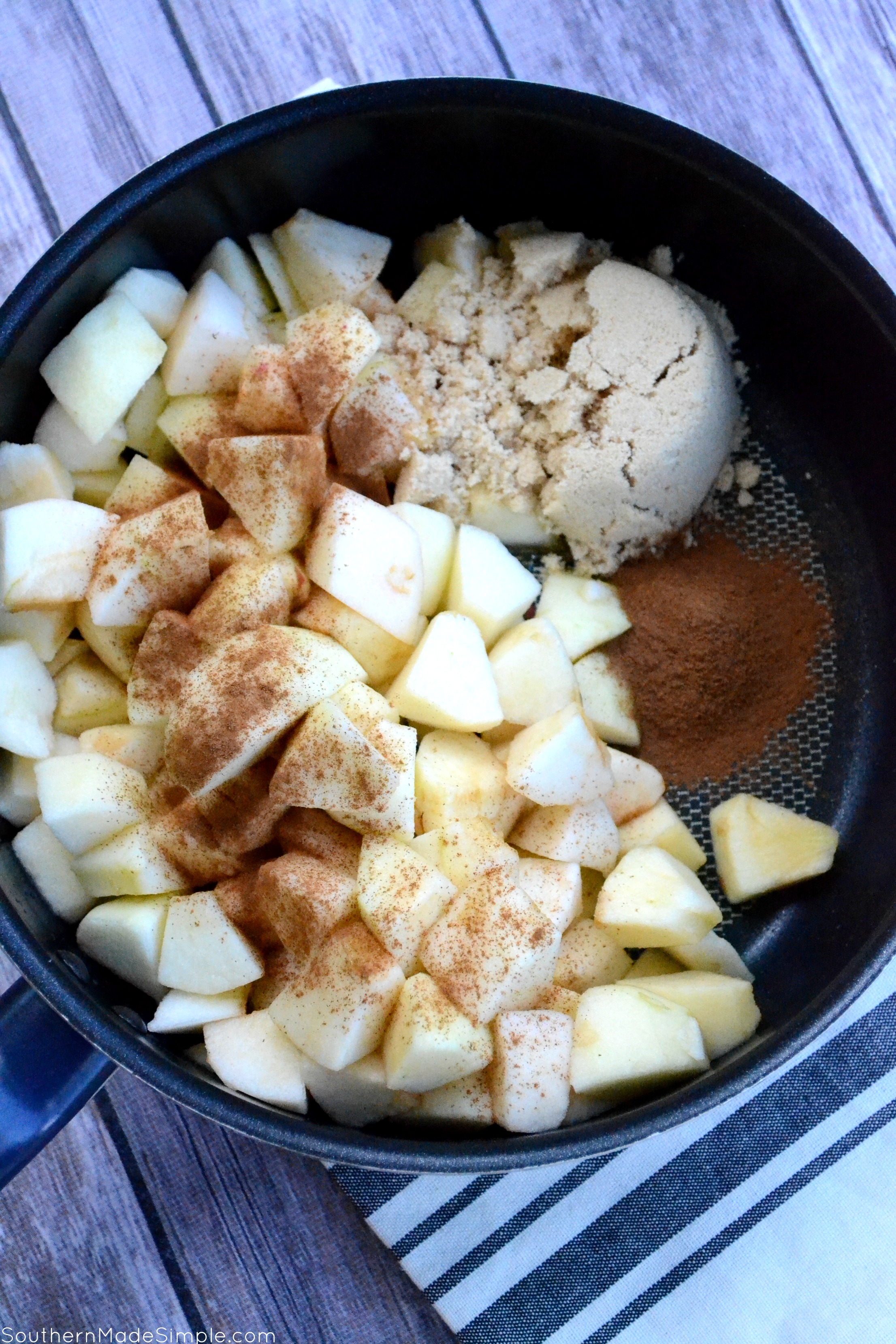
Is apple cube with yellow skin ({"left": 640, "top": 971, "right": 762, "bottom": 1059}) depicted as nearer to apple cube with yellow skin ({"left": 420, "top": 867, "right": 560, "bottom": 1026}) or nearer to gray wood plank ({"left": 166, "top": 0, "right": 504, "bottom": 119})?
apple cube with yellow skin ({"left": 420, "top": 867, "right": 560, "bottom": 1026})

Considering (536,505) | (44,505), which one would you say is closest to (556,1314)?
(536,505)

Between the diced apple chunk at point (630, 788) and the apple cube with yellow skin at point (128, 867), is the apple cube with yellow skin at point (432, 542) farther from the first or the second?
the apple cube with yellow skin at point (128, 867)

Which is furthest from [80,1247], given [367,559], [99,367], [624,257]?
[624,257]

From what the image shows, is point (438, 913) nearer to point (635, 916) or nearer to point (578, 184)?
point (635, 916)

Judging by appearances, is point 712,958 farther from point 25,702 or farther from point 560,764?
point 25,702

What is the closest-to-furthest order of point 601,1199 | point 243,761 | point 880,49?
point 243,761 → point 601,1199 → point 880,49

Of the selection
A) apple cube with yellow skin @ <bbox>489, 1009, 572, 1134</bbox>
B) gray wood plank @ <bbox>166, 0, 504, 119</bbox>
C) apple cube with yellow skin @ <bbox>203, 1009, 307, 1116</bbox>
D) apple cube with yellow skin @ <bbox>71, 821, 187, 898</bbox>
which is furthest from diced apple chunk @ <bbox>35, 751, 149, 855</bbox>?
gray wood plank @ <bbox>166, 0, 504, 119</bbox>
